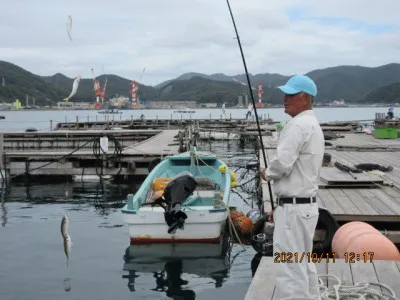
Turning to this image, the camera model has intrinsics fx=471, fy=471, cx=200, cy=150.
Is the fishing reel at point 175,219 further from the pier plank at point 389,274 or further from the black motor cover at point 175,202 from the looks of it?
the pier plank at point 389,274

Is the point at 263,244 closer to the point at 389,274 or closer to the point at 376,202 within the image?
the point at 376,202

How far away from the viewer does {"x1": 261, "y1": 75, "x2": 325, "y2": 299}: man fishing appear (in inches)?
141

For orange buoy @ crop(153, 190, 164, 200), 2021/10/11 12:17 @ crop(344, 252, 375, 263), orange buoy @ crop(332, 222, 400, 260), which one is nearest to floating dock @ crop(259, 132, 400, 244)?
orange buoy @ crop(332, 222, 400, 260)

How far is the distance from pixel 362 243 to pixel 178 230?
367 centimetres

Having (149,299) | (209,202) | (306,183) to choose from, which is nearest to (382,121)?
(209,202)

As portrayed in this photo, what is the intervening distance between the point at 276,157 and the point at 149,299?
4.09 metres

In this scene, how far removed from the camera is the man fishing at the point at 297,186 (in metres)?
3.59

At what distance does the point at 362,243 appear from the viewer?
18.9 ft

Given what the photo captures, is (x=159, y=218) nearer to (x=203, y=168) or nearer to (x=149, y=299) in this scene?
(x=149, y=299)

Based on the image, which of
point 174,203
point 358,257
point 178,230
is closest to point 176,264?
point 178,230

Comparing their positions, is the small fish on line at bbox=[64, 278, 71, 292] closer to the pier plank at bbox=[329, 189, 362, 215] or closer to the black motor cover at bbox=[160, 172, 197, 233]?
the black motor cover at bbox=[160, 172, 197, 233]

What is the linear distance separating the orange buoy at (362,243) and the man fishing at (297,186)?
1846 mm

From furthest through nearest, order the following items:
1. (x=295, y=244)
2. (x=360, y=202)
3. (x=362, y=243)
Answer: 1. (x=360, y=202)
2. (x=362, y=243)
3. (x=295, y=244)

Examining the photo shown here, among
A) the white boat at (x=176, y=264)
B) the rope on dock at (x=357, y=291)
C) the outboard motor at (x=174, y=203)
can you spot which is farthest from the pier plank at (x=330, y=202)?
the rope on dock at (x=357, y=291)
